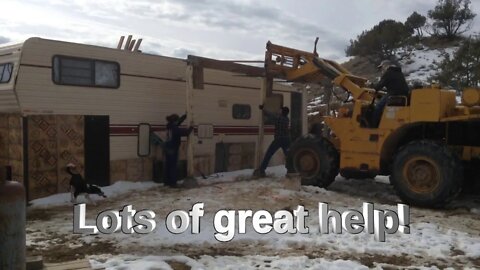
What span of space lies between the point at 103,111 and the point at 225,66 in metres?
3.23

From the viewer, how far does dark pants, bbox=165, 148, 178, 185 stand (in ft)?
35.6

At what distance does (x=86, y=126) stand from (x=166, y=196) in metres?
2.26

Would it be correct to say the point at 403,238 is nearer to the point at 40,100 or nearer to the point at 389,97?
the point at 389,97

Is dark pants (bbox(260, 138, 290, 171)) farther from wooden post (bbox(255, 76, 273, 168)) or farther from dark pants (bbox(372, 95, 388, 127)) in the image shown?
dark pants (bbox(372, 95, 388, 127))

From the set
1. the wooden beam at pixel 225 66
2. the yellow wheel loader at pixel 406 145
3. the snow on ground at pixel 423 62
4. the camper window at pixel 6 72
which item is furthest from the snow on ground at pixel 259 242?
the snow on ground at pixel 423 62

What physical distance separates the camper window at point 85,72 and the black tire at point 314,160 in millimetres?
4435

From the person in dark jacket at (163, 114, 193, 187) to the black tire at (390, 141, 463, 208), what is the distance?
4830 millimetres

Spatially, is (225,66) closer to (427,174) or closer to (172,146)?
(172,146)

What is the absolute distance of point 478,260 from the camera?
18.6 feet

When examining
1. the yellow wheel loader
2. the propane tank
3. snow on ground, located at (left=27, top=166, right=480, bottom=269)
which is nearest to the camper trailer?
snow on ground, located at (left=27, top=166, right=480, bottom=269)

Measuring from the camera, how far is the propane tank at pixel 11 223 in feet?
12.5

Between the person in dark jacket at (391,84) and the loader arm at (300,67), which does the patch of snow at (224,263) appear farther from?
the loader arm at (300,67)

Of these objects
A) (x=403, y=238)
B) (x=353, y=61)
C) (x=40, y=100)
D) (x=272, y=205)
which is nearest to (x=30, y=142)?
→ (x=40, y=100)

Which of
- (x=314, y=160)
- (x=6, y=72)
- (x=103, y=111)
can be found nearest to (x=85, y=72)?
(x=103, y=111)
